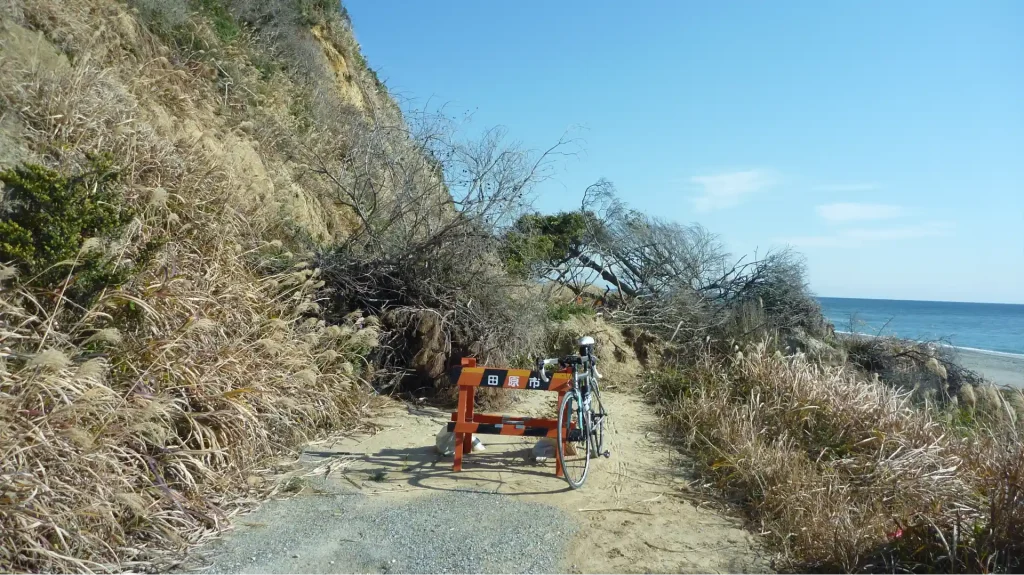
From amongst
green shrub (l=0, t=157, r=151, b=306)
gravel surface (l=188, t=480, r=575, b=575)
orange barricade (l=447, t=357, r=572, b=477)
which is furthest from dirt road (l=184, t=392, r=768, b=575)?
green shrub (l=0, t=157, r=151, b=306)

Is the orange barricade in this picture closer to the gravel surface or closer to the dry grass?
the gravel surface

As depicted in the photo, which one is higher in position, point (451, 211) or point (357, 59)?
point (357, 59)

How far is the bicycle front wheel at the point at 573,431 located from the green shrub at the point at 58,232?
12.8 ft

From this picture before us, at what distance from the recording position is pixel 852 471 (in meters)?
6.63

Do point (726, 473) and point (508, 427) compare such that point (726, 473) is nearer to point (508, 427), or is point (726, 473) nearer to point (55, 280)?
point (508, 427)

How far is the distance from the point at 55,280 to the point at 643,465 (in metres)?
5.64

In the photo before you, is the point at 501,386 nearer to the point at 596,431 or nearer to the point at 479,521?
the point at 596,431

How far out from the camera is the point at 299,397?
7121 mm

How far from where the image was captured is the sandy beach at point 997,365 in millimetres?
26466

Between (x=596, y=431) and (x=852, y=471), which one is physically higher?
(x=596, y=431)

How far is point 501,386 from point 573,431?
2.62 feet

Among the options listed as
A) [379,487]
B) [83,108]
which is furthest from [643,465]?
[83,108]

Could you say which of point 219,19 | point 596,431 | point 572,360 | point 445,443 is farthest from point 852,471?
point 219,19

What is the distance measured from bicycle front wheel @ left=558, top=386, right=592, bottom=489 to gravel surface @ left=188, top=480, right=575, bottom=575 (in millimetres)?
599
